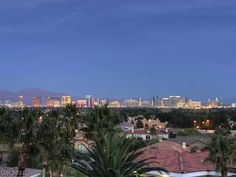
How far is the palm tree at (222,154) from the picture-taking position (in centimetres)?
3781

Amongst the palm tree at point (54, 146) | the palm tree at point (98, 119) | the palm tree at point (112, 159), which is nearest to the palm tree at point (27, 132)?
the palm tree at point (54, 146)

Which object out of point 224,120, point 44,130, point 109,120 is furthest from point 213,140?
point 224,120

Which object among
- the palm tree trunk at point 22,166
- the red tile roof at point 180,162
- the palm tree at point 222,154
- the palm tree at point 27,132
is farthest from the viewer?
the palm tree at point 27,132

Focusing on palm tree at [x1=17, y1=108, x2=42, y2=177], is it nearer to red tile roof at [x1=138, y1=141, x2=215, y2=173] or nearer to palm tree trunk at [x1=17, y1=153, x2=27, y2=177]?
palm tree trunk at [x1=17, y1=153, x2=27, y2=177]

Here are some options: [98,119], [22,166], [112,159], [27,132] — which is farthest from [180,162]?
[112,159]

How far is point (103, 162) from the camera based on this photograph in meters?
13.1

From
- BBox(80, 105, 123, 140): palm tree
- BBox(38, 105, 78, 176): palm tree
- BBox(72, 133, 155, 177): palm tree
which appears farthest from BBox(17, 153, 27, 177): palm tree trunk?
BBox(72, 133, 155, 177): palm tree

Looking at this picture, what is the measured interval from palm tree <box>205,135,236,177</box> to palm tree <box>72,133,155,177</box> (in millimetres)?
25283

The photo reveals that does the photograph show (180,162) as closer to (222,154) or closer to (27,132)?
(222,154)

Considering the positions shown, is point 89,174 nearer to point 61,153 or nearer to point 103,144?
point 103,144

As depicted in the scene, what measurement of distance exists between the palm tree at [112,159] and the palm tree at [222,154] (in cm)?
2528

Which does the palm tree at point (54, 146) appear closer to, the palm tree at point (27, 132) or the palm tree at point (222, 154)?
the palm tree at point (27, 132)

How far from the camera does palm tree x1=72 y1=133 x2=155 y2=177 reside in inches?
512

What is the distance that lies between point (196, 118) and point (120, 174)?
13486 centimetres
